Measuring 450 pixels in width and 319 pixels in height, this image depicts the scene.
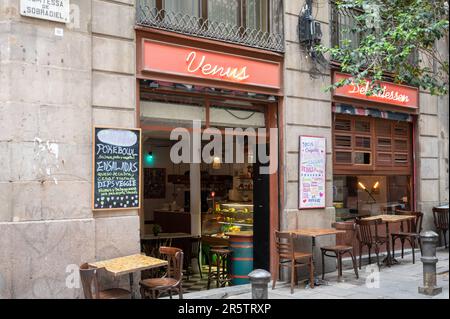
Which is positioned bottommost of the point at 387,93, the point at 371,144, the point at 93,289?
the point at 93,289

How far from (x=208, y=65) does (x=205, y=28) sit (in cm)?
75

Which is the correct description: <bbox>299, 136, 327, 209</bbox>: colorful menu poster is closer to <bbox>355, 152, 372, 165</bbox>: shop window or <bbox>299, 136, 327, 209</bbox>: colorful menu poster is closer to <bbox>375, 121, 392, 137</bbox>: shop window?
<bbox>355, 152, 372, 165</bbox>: shop window

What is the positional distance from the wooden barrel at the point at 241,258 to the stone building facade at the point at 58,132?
8.52ft

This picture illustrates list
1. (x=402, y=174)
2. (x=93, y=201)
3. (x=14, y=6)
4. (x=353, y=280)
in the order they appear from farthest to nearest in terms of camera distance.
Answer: (x=402, y=174)
(x=353, y=280)
(x=93, y=201)
(x=14, y=6)

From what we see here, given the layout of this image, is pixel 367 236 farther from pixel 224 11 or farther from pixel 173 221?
pixel 224 11

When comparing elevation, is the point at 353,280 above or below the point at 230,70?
below

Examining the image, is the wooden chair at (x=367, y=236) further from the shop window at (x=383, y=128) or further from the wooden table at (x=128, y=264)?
the wooden table at (x=128, y=264)

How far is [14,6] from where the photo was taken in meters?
6.62

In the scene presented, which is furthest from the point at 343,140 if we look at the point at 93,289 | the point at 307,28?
the point at 93,289

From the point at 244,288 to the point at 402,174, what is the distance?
20.0 ft

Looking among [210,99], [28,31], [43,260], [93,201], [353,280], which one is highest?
[28,31]

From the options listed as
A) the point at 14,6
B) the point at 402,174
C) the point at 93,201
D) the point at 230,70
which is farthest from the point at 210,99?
the point at 402,174

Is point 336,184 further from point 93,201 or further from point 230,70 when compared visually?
point 93,201

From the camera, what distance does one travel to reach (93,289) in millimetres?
6512
